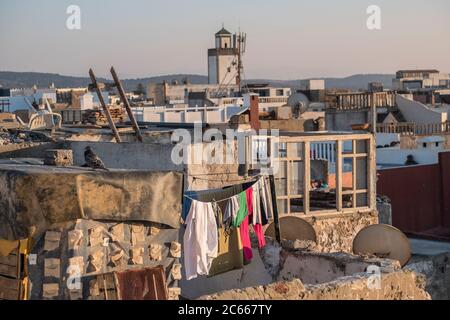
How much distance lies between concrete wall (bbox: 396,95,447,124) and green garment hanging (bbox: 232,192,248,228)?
2505cm

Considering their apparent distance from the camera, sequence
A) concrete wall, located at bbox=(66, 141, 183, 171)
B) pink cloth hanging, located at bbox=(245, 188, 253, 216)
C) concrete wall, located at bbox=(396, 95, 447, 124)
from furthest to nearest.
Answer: concrete wall, located at bbox=(396, 95, 447, 124) < concrete wall, located at bbox=(66, 141, 183, 171) < pink cloth hanging, located at bbox=(245, 188, 253, 216)

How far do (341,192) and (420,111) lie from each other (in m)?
22.3

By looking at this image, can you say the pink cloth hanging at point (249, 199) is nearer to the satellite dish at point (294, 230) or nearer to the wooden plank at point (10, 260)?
the satellite dish at point (294, 230)

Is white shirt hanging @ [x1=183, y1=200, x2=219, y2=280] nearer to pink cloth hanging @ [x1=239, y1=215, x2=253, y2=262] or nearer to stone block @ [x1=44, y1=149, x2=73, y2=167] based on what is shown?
pink cloth hanging @ [x1=239, y1=215, x2=253, y2=262]

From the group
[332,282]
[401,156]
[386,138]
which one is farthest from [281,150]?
[386,138]

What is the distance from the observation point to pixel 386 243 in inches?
494

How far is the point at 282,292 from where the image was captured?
895cm

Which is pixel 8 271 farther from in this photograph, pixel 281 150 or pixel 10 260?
pixel 281 150

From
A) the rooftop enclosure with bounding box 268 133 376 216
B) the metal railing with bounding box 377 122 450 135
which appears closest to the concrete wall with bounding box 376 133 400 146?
the metal railing with bounding box 377 122 450 135

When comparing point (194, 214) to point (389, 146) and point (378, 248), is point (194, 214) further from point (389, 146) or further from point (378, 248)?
point (389, 146)

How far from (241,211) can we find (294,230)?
1667 mm

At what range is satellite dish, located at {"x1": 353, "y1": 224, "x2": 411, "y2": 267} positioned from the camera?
12.4 meters

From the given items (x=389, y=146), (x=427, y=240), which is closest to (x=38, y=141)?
(x=427, y=240)
